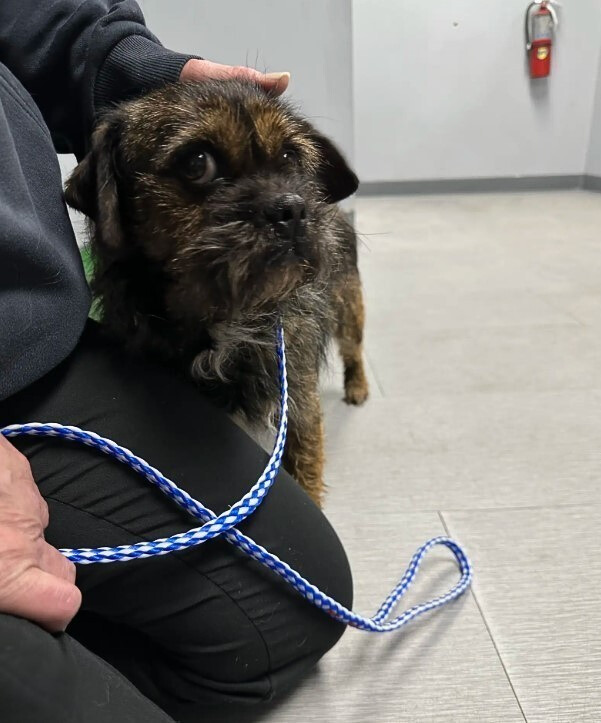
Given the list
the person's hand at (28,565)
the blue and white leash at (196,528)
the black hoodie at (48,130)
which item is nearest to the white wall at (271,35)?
the black hoodie at (48,130)

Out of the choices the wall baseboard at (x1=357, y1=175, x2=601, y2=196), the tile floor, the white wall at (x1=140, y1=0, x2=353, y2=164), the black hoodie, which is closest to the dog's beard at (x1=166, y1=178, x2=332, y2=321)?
the black hoodie

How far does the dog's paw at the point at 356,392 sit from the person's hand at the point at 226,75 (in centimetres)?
89

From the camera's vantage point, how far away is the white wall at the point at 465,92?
4.40 meters

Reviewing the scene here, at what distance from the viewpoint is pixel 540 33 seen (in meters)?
4.31

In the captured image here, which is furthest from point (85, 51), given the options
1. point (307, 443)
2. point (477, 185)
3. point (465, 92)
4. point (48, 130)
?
point (477, 185)

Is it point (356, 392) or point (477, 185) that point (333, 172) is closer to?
point (356, 392)

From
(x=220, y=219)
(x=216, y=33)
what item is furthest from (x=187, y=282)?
(x=216, y=33)

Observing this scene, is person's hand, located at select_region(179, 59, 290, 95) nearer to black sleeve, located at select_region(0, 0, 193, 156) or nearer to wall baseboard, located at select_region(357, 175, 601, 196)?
black sleeve, located at select_region(0, 0, 193, 156)

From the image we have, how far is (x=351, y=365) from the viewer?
5.59 feet

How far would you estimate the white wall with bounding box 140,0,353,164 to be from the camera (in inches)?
84.0

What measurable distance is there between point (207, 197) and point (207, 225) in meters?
0.04

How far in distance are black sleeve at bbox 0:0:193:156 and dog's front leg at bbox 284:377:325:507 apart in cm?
57

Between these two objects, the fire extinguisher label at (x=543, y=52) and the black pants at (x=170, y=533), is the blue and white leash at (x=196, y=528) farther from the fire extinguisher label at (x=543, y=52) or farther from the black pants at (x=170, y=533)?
the fire extinguisher label at (x=543, y=52)

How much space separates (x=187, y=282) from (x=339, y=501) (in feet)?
2.20
